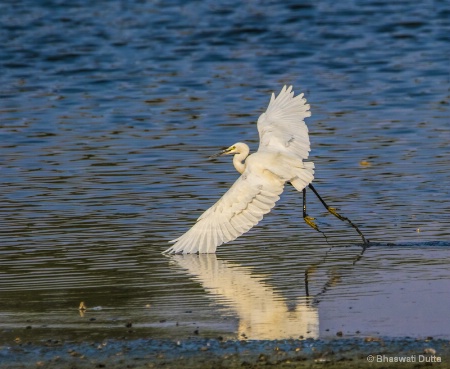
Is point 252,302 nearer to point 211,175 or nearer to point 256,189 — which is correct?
point 256,189

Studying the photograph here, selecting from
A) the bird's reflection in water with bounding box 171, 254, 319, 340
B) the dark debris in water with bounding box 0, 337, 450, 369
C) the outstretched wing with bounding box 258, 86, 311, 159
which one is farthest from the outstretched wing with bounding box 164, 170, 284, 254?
the dark debris in water with bounding box 0, 337, 450, 369

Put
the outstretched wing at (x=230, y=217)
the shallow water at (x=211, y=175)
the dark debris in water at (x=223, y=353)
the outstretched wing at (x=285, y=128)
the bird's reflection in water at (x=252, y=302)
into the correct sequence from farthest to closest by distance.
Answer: the outstretched wing at (x=285, y=128) < the outstretched wing at (x=230, y=217) < the shallow water at (x=211, y=175) < the bird's reflection in water at (x=252, y=302) < the dark debris in water at (x=223, y=353)

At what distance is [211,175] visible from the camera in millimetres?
13914

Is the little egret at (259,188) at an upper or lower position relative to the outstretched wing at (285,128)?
lower

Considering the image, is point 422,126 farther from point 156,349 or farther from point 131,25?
point 131,25

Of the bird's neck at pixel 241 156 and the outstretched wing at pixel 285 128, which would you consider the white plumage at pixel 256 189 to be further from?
the bird's neck at pixel 241 156

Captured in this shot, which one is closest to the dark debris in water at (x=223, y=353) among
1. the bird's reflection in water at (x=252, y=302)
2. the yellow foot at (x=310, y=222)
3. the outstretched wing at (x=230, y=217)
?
the bird's reflection in water at (x=252, y=302)

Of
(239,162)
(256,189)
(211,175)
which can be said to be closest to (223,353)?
(256,189)

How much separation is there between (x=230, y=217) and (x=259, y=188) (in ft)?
1.20

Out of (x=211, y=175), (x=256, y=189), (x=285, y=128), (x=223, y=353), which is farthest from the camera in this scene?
(x=211, y=175)

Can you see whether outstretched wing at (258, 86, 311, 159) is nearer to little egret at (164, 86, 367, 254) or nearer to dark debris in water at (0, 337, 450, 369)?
little egret at (164, 86, 367, 254)

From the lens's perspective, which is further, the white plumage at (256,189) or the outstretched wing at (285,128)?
the outstretched wing at (285,128)

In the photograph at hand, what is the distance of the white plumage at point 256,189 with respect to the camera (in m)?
9.98

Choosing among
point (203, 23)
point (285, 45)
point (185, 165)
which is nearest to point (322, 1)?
point (203, 23)
